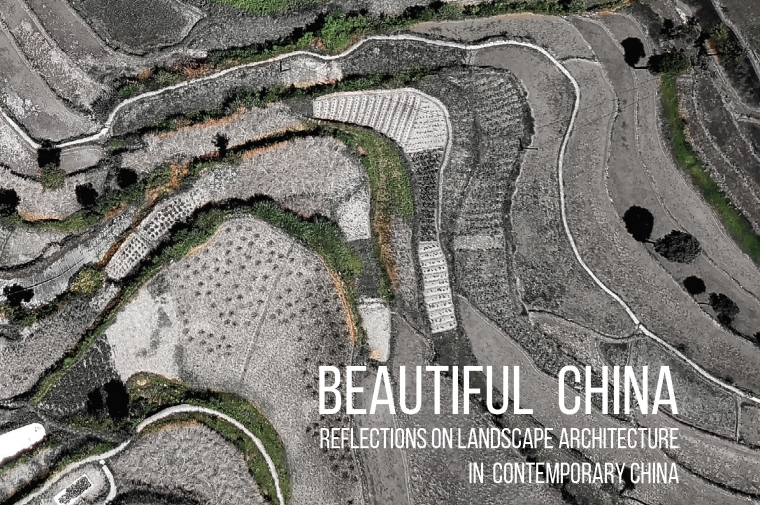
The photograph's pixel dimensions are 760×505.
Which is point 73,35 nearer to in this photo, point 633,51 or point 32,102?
point 32,102

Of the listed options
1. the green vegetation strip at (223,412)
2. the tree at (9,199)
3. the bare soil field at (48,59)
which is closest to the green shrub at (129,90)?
the bare soil field at (48,59)

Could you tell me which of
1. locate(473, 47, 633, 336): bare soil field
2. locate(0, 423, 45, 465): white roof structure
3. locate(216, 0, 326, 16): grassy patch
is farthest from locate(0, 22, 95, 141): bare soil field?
locate(473, 47, 633, 336): bare soil field

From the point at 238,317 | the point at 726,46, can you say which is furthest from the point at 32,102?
the point at 726,46

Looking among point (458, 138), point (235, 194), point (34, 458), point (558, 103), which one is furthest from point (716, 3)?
point (34, 458)

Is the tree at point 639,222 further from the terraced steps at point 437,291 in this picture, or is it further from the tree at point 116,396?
the tree at point 116,396

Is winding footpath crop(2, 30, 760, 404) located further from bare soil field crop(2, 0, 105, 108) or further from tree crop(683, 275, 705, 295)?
tree crop(683, 275, 705, 295)

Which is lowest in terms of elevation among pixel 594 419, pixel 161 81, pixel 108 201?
pixel 594 419

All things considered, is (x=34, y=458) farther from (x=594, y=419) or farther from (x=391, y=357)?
(x=594, y=419)
